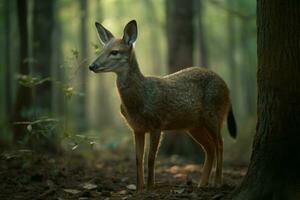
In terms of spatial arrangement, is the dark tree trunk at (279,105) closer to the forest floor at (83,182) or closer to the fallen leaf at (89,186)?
the forest floor at (83,182)

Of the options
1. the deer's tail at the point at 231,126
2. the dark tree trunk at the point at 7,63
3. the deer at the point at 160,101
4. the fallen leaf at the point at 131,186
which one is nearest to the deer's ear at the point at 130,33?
the deer at the point at 160,101

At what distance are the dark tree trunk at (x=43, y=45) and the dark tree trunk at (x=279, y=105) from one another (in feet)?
28.0

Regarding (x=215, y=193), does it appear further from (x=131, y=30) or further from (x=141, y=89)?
(x=131, y=30)

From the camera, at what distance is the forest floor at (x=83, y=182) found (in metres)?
7.52

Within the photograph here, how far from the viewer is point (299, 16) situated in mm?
6551

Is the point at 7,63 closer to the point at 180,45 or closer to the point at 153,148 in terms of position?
the point at 180,45

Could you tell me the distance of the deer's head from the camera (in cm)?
841

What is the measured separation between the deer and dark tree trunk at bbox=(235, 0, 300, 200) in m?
2.04

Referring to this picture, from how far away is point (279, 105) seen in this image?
662 cm

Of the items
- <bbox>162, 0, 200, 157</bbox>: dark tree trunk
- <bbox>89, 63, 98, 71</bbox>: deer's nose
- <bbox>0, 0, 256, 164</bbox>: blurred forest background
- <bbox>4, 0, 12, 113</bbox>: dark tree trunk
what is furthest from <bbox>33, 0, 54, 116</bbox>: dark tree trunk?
<bbox>89, 63, 98, 71</bbox>: deer's nose

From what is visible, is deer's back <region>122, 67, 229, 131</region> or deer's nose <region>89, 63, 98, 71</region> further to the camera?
deer's back <region>122, 67, 229, 131</region>

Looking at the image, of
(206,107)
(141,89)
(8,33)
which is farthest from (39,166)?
(8,33)

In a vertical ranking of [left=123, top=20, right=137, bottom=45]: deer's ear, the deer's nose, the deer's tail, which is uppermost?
[left=123, top=20, right=137, bottom=45]: deer's ear

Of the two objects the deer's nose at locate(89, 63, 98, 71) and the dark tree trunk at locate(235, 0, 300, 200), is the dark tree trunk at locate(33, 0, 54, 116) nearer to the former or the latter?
the deer's nose at locate(89, 63, 98, 71)
